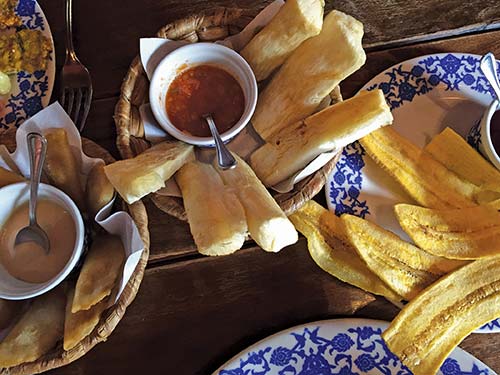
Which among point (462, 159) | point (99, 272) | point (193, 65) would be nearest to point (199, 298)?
point (99, 272)

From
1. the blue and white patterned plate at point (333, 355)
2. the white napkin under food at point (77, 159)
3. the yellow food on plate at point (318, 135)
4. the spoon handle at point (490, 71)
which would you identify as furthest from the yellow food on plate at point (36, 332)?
the spoon handle at point (490, 71)

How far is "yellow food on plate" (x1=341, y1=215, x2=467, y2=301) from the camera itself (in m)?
1.07

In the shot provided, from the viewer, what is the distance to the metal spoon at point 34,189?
943 millimetres

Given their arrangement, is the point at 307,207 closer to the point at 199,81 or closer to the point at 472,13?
the point at 199,81

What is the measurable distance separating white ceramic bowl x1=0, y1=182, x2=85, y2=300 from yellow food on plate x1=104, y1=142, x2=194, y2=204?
0.10 meters

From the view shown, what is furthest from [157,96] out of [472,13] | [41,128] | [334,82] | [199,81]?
[472,13]

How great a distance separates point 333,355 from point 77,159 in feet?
2.06

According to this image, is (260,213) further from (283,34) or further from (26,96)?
(26,96)

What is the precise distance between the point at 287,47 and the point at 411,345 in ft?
2.03

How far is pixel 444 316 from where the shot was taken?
3.45ft

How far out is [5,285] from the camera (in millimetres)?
932

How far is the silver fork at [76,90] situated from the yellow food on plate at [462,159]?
75 cm

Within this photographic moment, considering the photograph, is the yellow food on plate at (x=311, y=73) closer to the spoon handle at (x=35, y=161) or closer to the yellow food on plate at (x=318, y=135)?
the yellow food on plate at (x=318, y=135)

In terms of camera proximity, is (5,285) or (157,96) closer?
(5,285)
